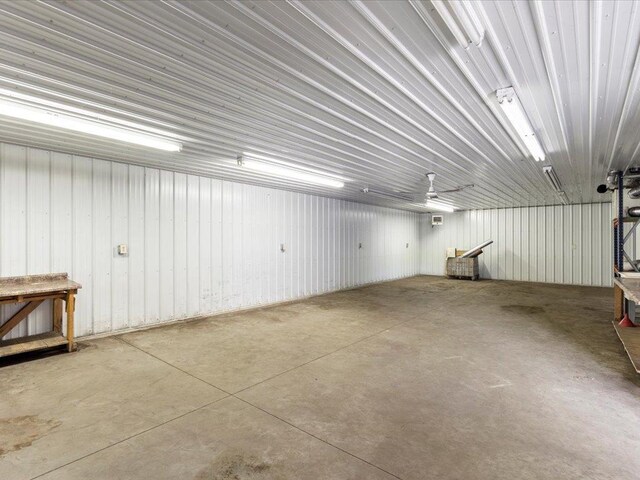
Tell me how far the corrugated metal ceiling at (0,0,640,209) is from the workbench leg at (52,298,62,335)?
2.18 meters

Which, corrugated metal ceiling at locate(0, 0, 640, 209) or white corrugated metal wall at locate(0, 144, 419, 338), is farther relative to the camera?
white corrugated metal wall at locate(0, 144, 419, 338)

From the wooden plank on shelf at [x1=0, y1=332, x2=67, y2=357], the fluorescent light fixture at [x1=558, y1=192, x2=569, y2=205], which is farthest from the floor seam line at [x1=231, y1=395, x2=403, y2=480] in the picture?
the fluorescent light fixture at [x1=558, y1=192, x2=569, y2=205]

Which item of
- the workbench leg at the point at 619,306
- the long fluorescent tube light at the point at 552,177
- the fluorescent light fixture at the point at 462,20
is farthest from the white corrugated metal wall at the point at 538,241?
the fluorescent light fixture at the point at 462,20

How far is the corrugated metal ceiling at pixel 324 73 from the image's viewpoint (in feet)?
6.29

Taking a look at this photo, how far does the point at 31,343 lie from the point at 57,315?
61 cm

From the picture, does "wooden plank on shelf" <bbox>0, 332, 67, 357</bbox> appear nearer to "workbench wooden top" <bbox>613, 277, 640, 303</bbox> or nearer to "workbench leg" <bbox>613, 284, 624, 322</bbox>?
"workbench wooden top" <bbox>613, 277, 640, 303</bbox>

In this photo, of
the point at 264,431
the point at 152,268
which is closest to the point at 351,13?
the point at 264,431

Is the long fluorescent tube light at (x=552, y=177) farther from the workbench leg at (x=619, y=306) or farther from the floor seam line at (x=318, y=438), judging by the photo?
the floor seam line at (x=318, y=438)

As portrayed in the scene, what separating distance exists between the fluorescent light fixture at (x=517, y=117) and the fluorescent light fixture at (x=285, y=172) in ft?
11.2

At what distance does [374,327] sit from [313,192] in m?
4.05

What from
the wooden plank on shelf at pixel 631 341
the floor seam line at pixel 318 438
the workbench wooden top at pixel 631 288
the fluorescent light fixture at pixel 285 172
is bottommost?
the floor seam line at pixel 318 438

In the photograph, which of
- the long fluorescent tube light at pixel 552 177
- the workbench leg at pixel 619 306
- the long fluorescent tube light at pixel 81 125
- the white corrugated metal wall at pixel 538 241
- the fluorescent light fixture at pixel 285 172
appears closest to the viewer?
the long fluorescent tube light at pixel 81 125

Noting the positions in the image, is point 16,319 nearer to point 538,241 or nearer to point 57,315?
point 57,315

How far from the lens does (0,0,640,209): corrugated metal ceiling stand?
1.92 metres
